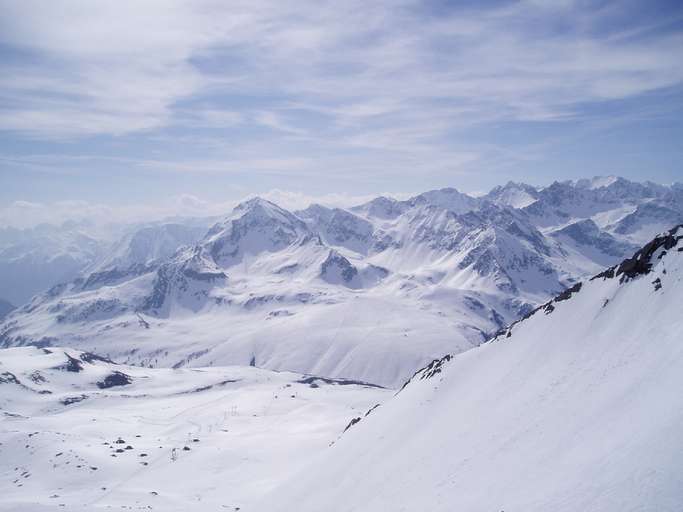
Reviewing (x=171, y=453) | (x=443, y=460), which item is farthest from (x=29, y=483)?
(x=443, y=460)

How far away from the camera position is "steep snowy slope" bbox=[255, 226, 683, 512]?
24688 millimetres

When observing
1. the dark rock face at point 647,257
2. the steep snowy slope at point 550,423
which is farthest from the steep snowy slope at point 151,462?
the dark rock face at point 647,257

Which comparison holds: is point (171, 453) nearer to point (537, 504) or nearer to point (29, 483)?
point (29, 483)

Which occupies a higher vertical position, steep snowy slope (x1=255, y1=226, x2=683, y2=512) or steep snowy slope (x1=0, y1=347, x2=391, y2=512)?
steep snowy slope (x1=255, y1=226, x2=683, y2=512)

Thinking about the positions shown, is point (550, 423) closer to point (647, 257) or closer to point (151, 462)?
point (647, 257)

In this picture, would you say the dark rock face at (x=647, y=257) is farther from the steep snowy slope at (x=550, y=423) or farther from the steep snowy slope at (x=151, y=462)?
the steep snowy slope at (x=151, y=462)

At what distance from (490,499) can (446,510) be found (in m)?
3.54

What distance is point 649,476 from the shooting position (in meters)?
22.2

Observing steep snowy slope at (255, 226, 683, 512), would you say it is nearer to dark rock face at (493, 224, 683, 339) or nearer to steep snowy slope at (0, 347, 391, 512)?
dark rock face at (493, 224, 683, 339)

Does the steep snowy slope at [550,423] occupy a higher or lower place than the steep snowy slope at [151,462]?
higher

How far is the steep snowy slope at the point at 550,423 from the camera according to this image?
2469 cm

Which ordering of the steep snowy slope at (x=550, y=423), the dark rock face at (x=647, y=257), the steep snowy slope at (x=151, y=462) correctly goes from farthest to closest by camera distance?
1. the steep snowy slope at (x=151, y=462)
2. the dark rock face at (x=647, y=257)
3. the steep snowy slope at (x=550, y=423)

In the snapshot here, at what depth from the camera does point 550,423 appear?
34.5 metres

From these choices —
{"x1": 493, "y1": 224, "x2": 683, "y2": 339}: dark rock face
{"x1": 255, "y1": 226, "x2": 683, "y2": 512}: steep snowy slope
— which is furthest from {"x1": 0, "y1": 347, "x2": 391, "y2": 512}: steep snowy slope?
{"x1": 493, "y1": 224, "x2": 683, "y2": 339}: dark rock face
